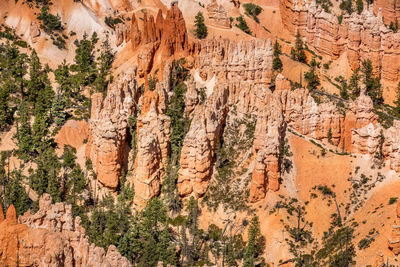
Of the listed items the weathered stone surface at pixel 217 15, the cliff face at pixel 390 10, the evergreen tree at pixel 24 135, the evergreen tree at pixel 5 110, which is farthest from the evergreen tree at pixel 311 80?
the evergreen tree at pixel 5 110

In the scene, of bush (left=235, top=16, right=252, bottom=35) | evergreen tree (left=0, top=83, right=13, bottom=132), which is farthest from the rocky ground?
bush (left=235, top=16, right=252, bottom=35)

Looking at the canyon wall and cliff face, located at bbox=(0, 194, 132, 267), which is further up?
the canyon wall

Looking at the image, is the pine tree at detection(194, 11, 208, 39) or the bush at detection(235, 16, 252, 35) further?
the bush at detection(235, 16, 252, 35)

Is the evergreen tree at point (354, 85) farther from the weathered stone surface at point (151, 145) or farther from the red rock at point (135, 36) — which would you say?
the weathered stone surface at point (151, 145)

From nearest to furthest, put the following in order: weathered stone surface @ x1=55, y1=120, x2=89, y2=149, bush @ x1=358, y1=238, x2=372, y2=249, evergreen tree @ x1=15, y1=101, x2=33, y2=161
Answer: bush @ x1=358, y1=238, x2=372, y2=249 < evergreen tree @ x1=15, y1=101, x2=33, y2=161 < weathered stone surface @ x1=55, y1=120, x2=89, y2=149

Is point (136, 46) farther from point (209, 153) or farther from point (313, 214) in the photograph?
point (313, 214)

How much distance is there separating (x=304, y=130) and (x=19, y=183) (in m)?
36.8

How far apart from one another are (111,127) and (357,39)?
50551mm

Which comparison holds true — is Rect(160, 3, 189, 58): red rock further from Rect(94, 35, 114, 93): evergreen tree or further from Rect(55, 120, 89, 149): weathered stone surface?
Rect(55, 120, 89, 149): weathered stone surface

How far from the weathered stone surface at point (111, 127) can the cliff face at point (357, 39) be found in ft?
131

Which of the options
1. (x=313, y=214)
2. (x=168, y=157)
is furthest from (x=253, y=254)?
(x=168, y=157)

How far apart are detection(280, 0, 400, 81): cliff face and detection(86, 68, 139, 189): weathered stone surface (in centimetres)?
3999

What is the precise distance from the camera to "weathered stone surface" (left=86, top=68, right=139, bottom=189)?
355 feet

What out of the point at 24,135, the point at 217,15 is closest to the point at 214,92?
the point at 24,135
